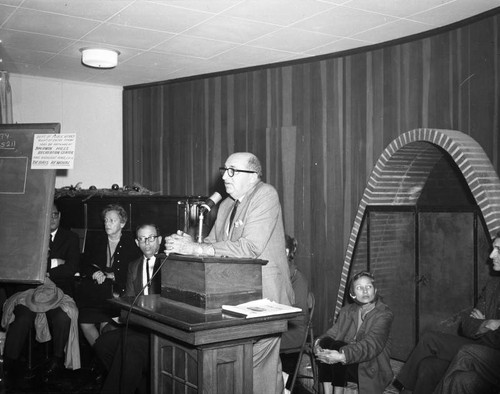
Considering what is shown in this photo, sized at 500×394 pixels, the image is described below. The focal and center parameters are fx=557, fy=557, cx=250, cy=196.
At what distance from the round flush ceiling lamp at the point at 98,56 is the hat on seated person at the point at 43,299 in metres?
2.26

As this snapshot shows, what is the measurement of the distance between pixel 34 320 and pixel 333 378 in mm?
2801

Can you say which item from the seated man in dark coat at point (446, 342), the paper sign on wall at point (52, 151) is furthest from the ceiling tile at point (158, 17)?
the seated man in dark coat at point (446, 342)

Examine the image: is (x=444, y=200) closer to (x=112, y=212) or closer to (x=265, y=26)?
(x=265, y=26)

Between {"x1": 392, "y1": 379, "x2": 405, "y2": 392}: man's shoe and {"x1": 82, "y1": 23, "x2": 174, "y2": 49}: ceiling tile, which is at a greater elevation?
{"x1": 82, "y1": 23, "x2": 174, "y2": 49}: ceiling tile

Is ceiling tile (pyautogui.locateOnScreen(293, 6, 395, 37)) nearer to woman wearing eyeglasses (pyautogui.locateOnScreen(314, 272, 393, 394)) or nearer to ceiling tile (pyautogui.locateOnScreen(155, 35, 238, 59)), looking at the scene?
ceiling tile (pyautogui.locateOnScreen(155, 35, 238, 59))

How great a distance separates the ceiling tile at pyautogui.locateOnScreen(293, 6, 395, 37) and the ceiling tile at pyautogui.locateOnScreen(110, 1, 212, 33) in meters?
0.88

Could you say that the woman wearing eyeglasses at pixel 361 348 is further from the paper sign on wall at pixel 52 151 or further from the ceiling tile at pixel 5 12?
the ceiling tile at pixel 5 12

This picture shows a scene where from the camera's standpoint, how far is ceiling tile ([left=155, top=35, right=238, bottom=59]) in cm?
526

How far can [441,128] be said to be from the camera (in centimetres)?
469

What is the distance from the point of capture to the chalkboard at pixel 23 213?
424 centimetres

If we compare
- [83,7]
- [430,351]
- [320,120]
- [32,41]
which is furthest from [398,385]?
[32,41]

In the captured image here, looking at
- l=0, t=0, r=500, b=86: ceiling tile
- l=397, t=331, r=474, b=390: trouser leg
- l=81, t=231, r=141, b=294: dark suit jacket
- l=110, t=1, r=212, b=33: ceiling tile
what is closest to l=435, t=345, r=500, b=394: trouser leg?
l=397, t=331, r=474, b=390: trouser leg

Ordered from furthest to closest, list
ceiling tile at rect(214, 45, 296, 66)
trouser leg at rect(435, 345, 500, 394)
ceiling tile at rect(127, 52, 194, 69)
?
ceiling tile at rect(127, 52, 194, 69), ceiling tile at rect(214, 45, 296, 66), trouser leg at rect(435, 345, 500, 394)

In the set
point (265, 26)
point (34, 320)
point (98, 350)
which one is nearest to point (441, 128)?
point (265, 26)
